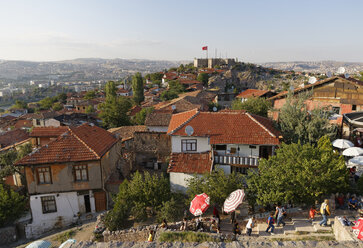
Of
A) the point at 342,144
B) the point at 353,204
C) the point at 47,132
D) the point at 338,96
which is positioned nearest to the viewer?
the point at 353,204

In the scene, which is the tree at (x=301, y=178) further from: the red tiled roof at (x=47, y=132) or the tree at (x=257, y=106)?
the tree at (x=257, y=106)

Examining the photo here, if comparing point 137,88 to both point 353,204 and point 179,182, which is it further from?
point 353,204

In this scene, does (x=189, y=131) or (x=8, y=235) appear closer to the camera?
(x=8, y=235)

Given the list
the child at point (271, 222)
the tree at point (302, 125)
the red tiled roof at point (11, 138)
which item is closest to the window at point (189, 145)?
the tree at point (302, 125)

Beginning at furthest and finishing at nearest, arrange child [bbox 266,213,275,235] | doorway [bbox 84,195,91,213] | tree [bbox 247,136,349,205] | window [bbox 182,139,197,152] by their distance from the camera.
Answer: window [bbox 182,139,197,152], doorway [bbox 84,195,91,213], tree [bbox 247,136,349,205], child [bbox 266,213,275,235]

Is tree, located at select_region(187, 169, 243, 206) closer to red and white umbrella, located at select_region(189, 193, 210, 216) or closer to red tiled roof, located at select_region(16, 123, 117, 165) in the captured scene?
red and white umbrella, located at select_region(189, 193, 210, 216)

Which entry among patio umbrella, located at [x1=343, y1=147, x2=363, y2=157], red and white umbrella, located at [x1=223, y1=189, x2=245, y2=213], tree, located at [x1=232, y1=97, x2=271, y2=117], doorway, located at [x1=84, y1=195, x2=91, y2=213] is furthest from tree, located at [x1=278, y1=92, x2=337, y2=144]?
doorway, located at [x1=84, y1=195, x2=91, y2=213]

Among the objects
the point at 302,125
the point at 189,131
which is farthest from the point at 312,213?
the point at 189,131
